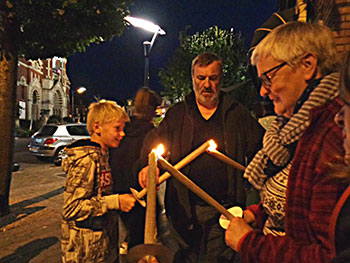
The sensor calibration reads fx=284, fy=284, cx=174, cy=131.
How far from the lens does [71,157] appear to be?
2.24m

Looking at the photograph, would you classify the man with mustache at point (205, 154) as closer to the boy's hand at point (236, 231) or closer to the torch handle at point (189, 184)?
the torch handle at point (189, 184)

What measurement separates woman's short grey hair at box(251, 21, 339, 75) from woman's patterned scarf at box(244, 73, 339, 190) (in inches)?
5.9

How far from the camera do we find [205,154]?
2.61 metres

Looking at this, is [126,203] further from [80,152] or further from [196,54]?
[196,54]

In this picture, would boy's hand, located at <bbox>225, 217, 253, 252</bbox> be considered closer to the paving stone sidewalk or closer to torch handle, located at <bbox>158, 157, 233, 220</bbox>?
torch handle, located at <bbox>158, 157, 233, 220</bbox>

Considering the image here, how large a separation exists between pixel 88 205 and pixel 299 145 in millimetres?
1656

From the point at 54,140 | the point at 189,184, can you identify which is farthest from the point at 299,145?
the point at 54,140

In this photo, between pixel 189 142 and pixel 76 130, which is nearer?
pixel 189 142

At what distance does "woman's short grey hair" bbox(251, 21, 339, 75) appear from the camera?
133cm

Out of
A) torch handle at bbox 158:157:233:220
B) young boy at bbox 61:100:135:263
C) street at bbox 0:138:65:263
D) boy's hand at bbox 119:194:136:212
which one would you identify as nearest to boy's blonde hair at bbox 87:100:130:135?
young boy at bbox 61:100:135:263

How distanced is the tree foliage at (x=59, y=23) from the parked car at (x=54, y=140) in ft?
24.0

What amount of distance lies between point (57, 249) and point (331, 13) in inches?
200

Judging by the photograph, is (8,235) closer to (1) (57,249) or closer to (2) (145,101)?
(1) (57,249)

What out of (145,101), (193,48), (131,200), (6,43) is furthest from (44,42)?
(193,48)
